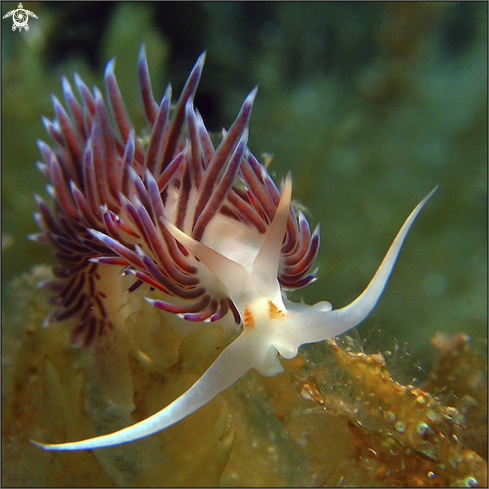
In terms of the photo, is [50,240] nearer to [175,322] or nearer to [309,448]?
[175,322]

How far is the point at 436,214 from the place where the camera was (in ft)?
13.0

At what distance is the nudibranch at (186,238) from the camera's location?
55.9 inches

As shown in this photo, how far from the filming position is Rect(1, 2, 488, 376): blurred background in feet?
12.3

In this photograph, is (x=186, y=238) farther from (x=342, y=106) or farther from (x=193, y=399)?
(x=342, y=106)

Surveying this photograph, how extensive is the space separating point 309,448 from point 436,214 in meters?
2.95

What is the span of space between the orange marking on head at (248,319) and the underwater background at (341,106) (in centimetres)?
223

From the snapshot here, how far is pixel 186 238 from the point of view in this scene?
4.66 ft

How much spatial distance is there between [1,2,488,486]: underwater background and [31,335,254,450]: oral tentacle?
7.49 ft

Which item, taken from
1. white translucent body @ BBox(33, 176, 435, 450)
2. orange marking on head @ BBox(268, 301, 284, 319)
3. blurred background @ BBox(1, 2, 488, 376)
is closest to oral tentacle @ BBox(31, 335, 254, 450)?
white translucent body @ BBox(33, 176, 435, 450)

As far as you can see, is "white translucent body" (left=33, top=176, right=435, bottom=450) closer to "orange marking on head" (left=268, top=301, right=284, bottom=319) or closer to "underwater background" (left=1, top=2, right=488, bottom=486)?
"orange marking on head" (left=268, top=301, right=284, bottom=319)

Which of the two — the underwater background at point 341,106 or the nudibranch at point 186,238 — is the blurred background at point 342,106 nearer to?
the underwater background at point 341,106

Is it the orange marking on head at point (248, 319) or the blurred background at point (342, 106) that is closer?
the orange marking on head at point (248, 319)

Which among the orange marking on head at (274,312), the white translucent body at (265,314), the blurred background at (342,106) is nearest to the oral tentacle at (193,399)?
the white translucent body at (265,314)

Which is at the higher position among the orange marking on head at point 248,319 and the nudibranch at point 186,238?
the nudibranch at point 186,238
